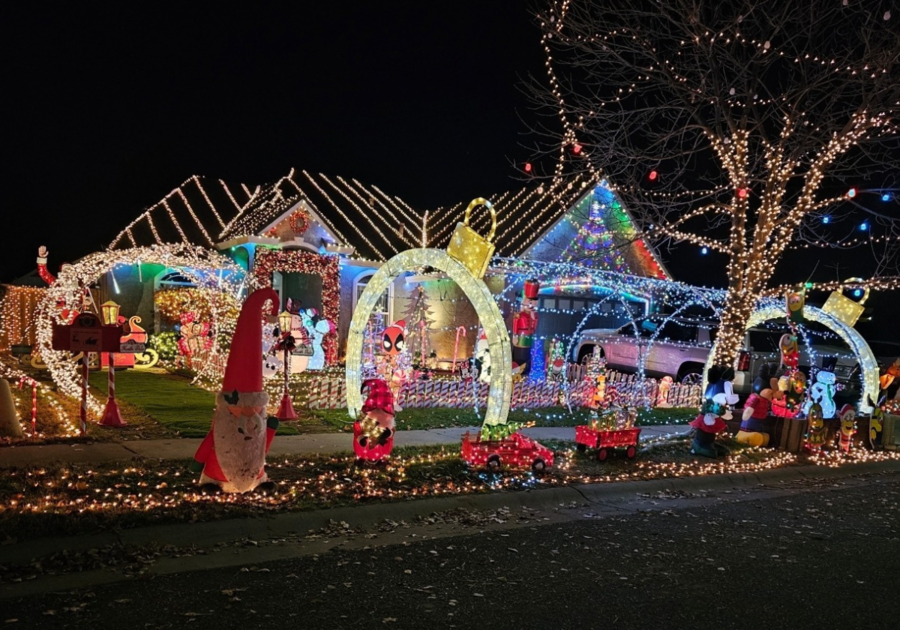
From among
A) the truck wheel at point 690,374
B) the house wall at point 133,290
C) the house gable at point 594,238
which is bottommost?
the truck wheel at point 690,374

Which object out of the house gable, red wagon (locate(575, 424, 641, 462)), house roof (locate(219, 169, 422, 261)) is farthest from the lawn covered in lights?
the house gable

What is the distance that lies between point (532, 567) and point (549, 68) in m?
9.00

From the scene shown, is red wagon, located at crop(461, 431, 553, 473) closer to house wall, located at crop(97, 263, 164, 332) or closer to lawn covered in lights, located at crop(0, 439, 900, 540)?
lawn covered in lights, located at crop(0, 439, 900, 540)

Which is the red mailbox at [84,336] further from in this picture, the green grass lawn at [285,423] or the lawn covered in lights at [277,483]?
the lawn covered in lights at [277,483]

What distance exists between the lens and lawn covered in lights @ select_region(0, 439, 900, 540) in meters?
5.89

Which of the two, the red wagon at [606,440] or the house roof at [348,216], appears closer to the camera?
the red wagon at [606,440]

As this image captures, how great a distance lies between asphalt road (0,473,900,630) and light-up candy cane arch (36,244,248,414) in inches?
272

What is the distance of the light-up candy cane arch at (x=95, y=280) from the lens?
36.9 ft

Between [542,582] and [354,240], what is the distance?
51.2 ft

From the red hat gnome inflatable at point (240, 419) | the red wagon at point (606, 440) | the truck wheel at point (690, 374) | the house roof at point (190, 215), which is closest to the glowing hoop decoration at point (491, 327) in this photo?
the red wagon at point (606, 440)

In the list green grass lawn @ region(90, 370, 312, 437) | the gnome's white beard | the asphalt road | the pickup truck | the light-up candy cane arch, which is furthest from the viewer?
the pickup truck

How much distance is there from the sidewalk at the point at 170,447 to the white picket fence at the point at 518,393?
209cm

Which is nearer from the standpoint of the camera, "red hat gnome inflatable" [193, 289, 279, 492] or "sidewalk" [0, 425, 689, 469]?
"red hat gnome inflatable" [193, 289, 279, 492]

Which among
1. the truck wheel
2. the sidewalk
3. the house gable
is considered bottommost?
the sidewalk
